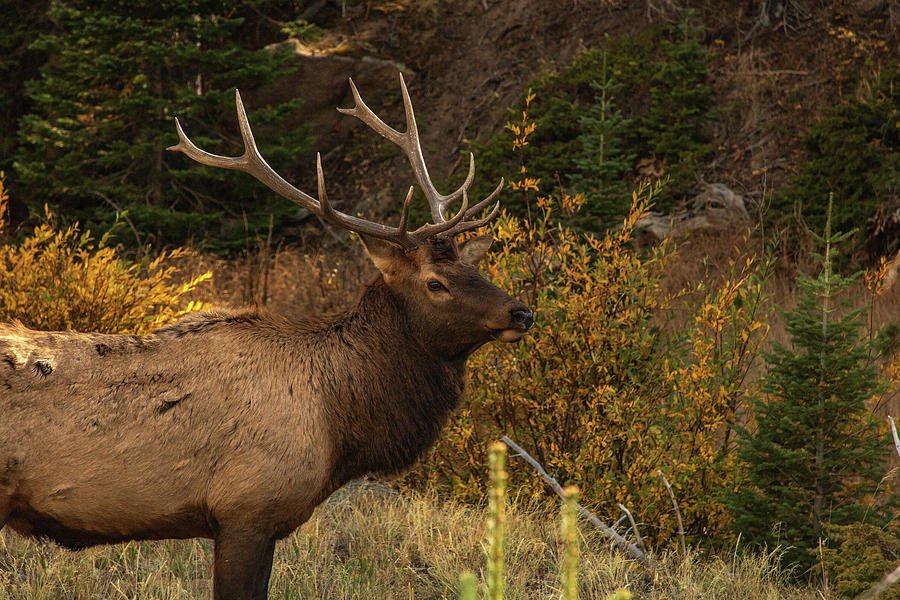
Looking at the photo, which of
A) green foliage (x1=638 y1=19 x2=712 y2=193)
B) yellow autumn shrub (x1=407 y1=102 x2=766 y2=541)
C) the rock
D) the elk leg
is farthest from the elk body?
green foliage (x1=638 y1=19 x2=712 y2=193)

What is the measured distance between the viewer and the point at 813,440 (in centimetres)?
521

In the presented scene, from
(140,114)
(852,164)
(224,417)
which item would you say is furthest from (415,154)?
(140,114)

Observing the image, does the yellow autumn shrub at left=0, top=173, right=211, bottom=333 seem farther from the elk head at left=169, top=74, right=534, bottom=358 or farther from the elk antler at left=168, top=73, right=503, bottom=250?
the elk head at left=169, top=74, right=534, bottom=358

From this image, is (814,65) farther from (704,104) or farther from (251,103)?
(251,103)

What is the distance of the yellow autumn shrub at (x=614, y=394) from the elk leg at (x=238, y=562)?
2401mm

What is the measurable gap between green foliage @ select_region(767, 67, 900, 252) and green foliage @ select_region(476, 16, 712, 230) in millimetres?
1632

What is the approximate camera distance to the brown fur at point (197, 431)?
3504 millimetres

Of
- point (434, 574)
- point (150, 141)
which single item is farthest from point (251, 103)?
Answer: point (434, 574)

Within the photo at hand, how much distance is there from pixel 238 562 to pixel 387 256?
1.54 m

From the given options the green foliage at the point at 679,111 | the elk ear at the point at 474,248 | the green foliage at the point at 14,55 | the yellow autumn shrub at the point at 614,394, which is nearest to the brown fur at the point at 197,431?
the elk ear at the point at 474,248

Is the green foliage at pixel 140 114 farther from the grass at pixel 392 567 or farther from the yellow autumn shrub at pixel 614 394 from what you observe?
the grass at pixel 392 567

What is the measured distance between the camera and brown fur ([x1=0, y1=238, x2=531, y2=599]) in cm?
350

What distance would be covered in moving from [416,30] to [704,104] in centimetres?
688

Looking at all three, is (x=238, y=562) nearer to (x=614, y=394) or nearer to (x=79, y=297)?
(x=614, y=394)
